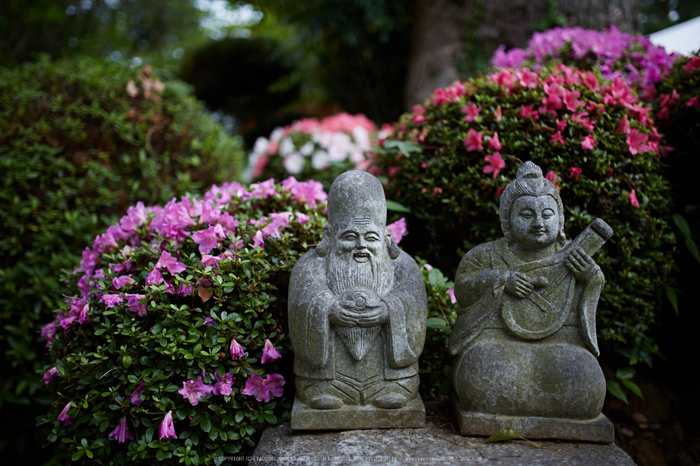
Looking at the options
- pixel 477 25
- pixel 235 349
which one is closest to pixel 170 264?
pixel 235 349

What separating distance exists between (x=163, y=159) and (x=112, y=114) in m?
0.57

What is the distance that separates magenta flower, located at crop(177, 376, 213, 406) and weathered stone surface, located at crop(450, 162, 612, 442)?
121 centimetres

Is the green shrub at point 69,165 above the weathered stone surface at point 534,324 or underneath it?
above

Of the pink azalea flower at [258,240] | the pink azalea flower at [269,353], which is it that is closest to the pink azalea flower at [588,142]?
the pink azalea flower at [258,240]

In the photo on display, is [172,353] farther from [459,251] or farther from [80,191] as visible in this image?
[80,191]

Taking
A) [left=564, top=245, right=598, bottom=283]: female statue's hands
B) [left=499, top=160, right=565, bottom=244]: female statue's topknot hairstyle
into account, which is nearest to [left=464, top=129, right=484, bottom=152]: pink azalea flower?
[left=499, top=160, right=565, bottom=244]: female statue's topknot hairstyle

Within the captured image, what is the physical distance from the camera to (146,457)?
2355mm

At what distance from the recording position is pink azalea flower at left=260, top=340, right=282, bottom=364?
2.54 m

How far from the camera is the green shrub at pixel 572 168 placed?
3.07 metres

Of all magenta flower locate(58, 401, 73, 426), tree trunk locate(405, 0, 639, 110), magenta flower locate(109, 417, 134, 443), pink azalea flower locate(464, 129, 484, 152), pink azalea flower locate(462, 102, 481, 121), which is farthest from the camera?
tree trunk locate(405, 0, 639, 110)

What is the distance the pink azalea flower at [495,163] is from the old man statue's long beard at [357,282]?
3.51 feet

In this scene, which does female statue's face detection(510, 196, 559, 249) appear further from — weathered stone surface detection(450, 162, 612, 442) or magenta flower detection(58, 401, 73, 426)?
magenta flower detection(58, 401, 73, 426)

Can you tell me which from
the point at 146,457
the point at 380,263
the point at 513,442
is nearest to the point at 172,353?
the point at 146,457

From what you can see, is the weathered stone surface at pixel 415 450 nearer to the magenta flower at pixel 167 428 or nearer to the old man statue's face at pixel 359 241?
the magenta flower at pixel 167 428
